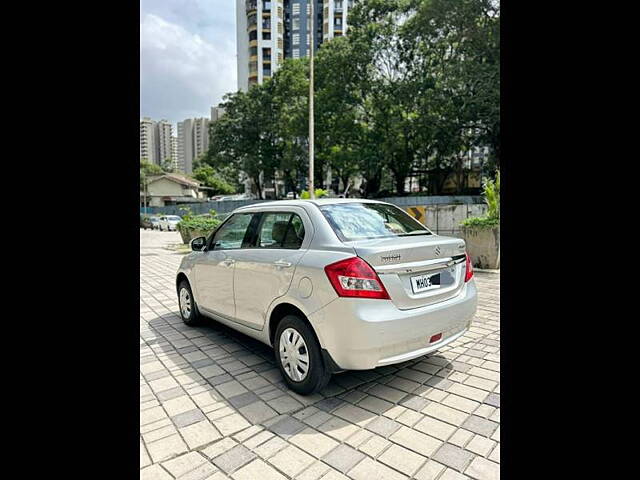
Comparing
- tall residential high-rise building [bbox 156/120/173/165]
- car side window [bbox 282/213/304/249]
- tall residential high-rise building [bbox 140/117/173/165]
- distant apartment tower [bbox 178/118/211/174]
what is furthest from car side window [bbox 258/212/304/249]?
distant apartment tower [bbox 178/118/211/174]

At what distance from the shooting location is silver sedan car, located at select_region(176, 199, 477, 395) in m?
2.87

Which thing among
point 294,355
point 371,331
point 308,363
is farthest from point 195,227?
point 371,331

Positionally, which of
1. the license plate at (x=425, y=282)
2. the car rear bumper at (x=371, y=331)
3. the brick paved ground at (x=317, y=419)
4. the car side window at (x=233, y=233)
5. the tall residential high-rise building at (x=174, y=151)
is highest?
the tall residential high-rise building at (x=174, y=151)

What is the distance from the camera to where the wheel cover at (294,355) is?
3.15 meters

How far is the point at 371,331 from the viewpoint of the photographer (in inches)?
110

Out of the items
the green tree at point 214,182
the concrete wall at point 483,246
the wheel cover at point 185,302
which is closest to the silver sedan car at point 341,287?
the wheel cover at point 185,302

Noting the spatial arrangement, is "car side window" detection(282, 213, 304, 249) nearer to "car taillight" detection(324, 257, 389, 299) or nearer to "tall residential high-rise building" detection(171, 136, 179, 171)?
"car taillight" detection(324, 257, 389, 299)

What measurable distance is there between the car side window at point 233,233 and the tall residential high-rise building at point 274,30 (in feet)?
204

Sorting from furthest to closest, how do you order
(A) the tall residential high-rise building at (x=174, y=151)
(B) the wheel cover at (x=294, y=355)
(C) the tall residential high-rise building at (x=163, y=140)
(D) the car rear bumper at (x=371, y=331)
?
(A) the tall residential high-rise building at (x=174, y=151)
(C) the tall residential high-rise building at (x=163, y=140)
(B) the wheel cover at (x=294, y=355)
(D) the car rear bumper at (x=371, y=331)

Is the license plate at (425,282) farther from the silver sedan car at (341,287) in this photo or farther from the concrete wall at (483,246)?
the concrete wall at (483,246)

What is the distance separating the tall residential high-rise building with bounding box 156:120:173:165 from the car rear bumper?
89.6 metres

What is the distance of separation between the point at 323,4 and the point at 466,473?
72.7 m
